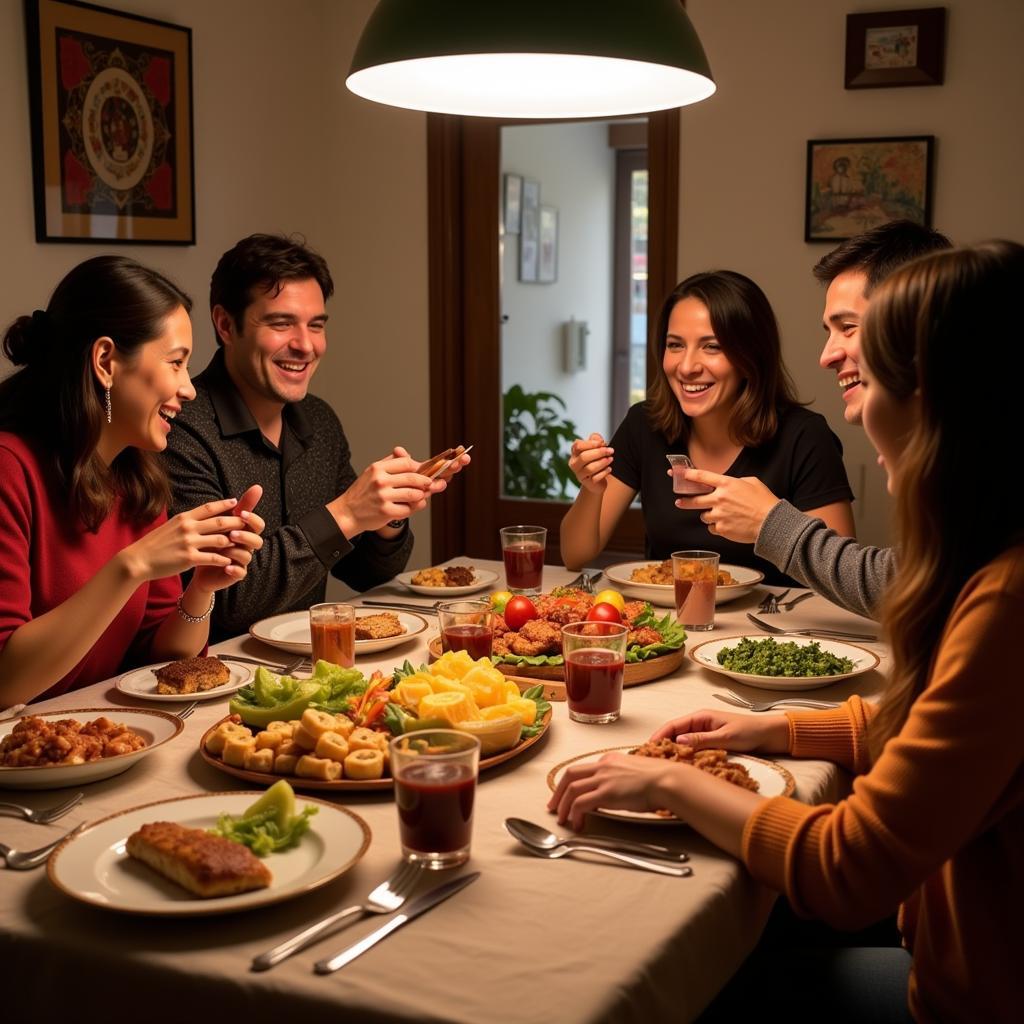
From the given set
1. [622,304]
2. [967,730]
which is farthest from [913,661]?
[622,304]

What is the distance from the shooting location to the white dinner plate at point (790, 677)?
70.3 inches

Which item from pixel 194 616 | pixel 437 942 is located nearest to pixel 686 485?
pixel 194 616

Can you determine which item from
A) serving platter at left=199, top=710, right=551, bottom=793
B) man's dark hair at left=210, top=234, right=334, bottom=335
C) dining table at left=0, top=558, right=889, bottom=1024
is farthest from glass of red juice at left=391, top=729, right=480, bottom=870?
man's dark hair at left=210, top=234, right=334, bottom=335

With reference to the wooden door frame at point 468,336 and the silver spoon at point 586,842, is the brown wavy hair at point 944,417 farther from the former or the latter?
the wooden door frame at point 468,336

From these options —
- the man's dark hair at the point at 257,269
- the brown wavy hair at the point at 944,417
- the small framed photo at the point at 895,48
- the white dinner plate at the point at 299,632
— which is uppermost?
the small framed photo at the point at 895,48

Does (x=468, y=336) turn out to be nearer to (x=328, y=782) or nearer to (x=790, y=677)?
(x=790, y=677)

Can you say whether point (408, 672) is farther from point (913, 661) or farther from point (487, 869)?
point (913, 661)

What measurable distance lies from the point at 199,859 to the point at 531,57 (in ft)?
5.07

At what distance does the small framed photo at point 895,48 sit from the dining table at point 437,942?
10.00ft

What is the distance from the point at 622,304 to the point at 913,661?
324cm

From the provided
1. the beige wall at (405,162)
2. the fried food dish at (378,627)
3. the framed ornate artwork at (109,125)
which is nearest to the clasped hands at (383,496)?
the fried food dish at (378,627)

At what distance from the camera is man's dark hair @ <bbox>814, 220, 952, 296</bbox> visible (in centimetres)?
238

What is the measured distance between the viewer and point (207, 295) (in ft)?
13.4

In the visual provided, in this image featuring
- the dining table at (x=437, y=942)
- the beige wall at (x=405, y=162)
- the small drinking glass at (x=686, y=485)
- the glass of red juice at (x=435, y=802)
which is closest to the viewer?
the dining table at (x=437, y=942)
